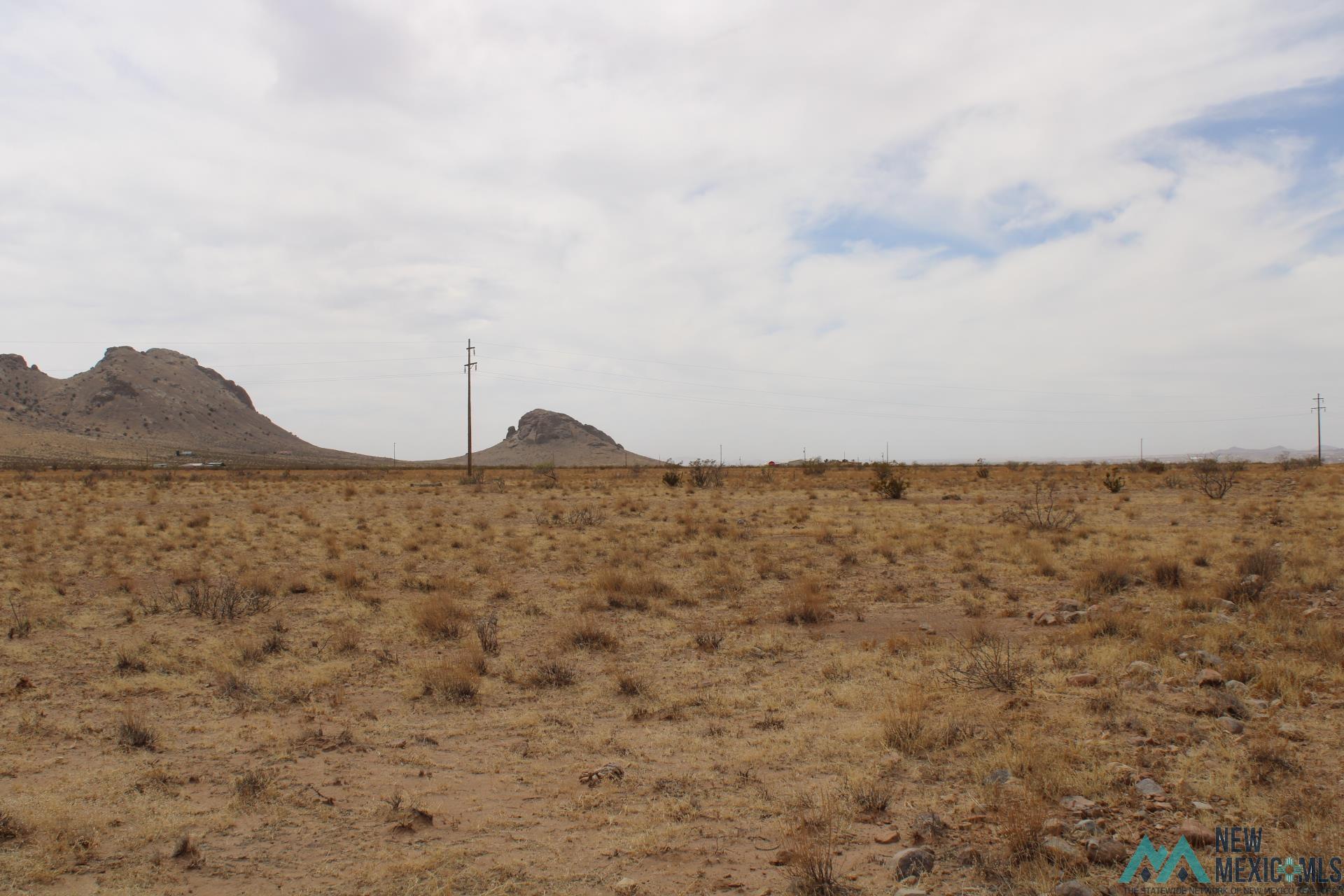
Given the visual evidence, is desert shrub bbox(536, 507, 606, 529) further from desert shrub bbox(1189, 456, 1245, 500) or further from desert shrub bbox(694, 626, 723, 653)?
desert shrub bbox(1189, 456, 1245, 500)

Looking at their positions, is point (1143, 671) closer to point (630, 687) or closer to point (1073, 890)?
point (1073, 890)

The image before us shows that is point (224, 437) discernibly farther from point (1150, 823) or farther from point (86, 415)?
point (1150, 823)

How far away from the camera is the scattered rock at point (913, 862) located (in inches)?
214

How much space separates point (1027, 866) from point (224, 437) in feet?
629

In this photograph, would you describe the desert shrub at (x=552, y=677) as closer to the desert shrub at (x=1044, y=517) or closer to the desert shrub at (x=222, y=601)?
the desert shrub at (x=222, y=601)

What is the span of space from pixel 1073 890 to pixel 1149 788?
188cm

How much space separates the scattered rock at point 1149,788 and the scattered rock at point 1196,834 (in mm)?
521

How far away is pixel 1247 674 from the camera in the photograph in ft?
29.8

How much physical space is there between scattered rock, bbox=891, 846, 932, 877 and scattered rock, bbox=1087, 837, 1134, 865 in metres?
1.07

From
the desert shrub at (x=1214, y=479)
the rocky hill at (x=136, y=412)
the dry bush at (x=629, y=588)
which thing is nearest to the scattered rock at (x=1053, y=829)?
the dry bush at (x=629, y=588)

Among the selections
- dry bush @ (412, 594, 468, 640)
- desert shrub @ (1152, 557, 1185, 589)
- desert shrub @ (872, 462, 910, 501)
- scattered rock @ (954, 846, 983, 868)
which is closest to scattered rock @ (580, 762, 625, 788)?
scattered rock @ (954, 846, 983, 868)

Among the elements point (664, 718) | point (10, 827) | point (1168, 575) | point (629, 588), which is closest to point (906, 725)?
point (664, 718)

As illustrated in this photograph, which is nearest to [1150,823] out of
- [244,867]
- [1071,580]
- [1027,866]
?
[1027,866]

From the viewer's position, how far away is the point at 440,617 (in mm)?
13477
